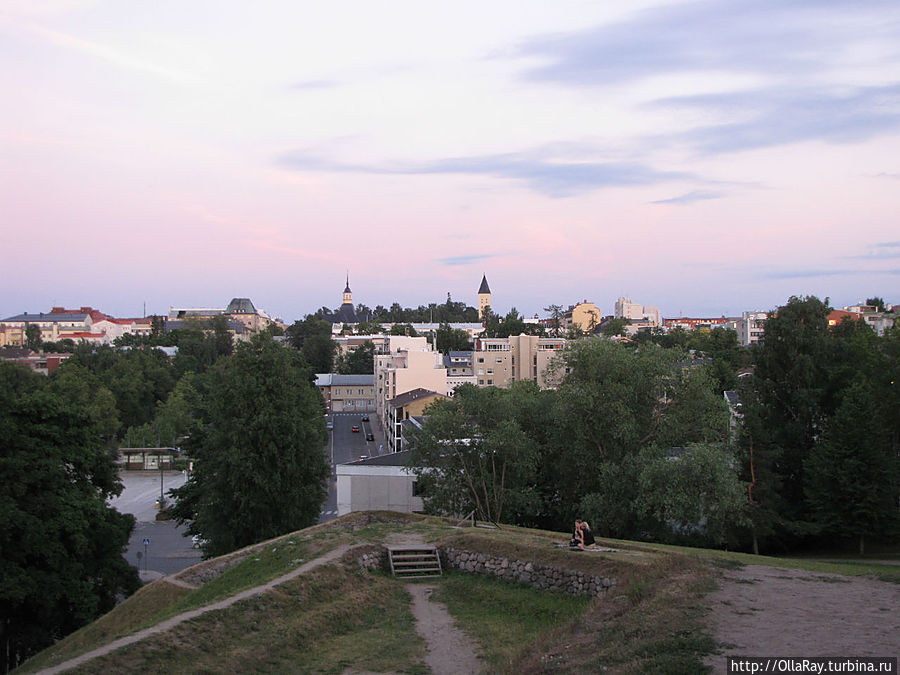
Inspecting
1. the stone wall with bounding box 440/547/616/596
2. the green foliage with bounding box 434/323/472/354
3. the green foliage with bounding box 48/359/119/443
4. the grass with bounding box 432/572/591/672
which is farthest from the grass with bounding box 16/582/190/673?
the green foliage with bounding box 434/323/472/354

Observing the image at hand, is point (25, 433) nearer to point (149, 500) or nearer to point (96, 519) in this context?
point (96, 519)

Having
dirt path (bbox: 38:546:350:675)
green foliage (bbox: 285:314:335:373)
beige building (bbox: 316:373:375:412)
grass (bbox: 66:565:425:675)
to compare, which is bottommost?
beige building (bbox: 316:373:375:412)

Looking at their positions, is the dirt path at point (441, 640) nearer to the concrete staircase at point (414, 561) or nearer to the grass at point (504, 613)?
the grass at point (504, 613)

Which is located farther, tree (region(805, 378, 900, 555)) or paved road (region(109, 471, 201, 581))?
paved road (region(109, 471, 201, 581))

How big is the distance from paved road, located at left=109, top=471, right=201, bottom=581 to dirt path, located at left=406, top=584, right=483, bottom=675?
14.9 metres

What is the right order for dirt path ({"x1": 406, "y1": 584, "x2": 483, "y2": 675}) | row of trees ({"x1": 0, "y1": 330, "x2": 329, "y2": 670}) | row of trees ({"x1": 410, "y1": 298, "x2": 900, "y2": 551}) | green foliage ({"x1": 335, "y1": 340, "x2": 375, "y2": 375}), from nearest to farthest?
dirt path ({"x1": 406, "y1": 584, "x2": 483, "y2": 675}) → row of trees ({"x1": 0, "y1": 330, "x2": 329, "y2": 670}) → row of trees ({"x1": 410, "y1": 298, "x2": 900, "y2": 551}) → green foliage ({"x1": 335, "y1": 340, "x2": 375, "y2": 375})

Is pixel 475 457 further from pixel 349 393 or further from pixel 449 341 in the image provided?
pixel 449 341

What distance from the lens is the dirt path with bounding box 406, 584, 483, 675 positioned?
10.1 metres

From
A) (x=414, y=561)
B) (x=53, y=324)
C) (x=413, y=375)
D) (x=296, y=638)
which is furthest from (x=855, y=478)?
(x=53, y=324)

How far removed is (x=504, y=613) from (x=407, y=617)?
1646 millimetres

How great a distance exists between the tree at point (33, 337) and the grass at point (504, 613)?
502 ft

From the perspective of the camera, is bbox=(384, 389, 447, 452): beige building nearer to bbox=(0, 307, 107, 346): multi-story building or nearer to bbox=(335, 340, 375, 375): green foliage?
bbox=(335, 340, 375, 375): green foliage

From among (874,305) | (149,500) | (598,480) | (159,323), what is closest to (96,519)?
(598,480)

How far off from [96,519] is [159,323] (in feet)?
507
